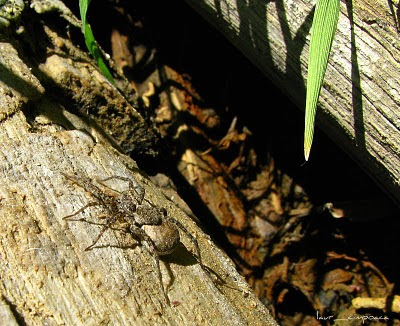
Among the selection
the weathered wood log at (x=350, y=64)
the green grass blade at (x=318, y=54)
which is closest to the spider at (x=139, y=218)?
the green grass blade at (x=318, y=54)

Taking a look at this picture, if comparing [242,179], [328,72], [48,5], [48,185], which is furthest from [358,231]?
[48,5]

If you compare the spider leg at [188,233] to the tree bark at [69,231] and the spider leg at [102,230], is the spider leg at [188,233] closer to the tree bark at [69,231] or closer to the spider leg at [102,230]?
the tree bark at [69,231]

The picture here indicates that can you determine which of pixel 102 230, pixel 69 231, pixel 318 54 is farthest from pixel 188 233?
pixel 318 54

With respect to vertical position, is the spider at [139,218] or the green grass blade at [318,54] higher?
the green grass blade at [318,54]

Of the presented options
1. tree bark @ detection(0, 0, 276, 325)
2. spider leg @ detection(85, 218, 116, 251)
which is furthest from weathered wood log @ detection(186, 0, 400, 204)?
spider leg @ detection(85, 218, 116, 251)

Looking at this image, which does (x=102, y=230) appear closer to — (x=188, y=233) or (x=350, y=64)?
(x=188, y=233)

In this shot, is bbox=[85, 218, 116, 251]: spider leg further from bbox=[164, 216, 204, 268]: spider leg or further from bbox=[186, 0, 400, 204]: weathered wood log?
bbox=[186, 0, 400, 204]: weathered wood log

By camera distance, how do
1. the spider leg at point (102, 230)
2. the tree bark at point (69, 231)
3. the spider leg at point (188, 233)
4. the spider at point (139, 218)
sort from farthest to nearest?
the spider leg at point (188, 233)
the spider at point (139, 218)
the spider leg at point (102, 230)
the tree bark at point (69, 231)
